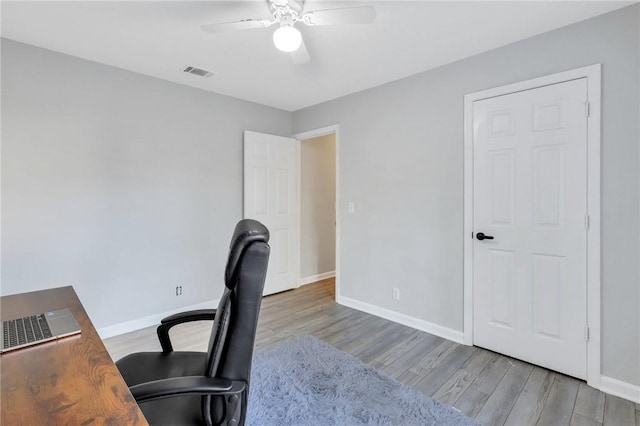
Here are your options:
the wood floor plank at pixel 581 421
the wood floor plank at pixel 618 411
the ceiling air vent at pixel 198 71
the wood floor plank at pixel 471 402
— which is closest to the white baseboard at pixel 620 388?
the wood floor plank at pixel 618 411

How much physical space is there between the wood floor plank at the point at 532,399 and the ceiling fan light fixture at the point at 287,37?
8.27 feet

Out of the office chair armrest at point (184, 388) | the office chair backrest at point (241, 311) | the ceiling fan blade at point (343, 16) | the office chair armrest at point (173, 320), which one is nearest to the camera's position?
the office chair armrest at point (184, 388)

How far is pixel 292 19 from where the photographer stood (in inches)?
75.1

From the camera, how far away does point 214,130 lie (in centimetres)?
351

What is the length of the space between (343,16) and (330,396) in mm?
2302

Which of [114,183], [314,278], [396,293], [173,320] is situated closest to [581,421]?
[396,293]

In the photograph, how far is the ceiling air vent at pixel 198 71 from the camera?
9.45 ft

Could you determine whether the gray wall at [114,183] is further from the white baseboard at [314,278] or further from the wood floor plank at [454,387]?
the wood floor plank at [454,387]

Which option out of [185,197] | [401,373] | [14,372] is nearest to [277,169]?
[185,197]

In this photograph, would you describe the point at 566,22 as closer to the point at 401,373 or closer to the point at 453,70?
the point at 453,70

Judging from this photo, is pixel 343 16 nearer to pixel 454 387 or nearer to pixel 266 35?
pixel 266 35

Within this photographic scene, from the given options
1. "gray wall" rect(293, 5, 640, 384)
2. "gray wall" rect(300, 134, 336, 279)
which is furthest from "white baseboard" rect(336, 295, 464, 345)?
"gray wall" rect(300, 134, 336, 279)

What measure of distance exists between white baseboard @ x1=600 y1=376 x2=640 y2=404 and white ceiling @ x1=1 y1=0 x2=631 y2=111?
7.92 feet

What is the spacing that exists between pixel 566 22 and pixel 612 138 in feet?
2.85
